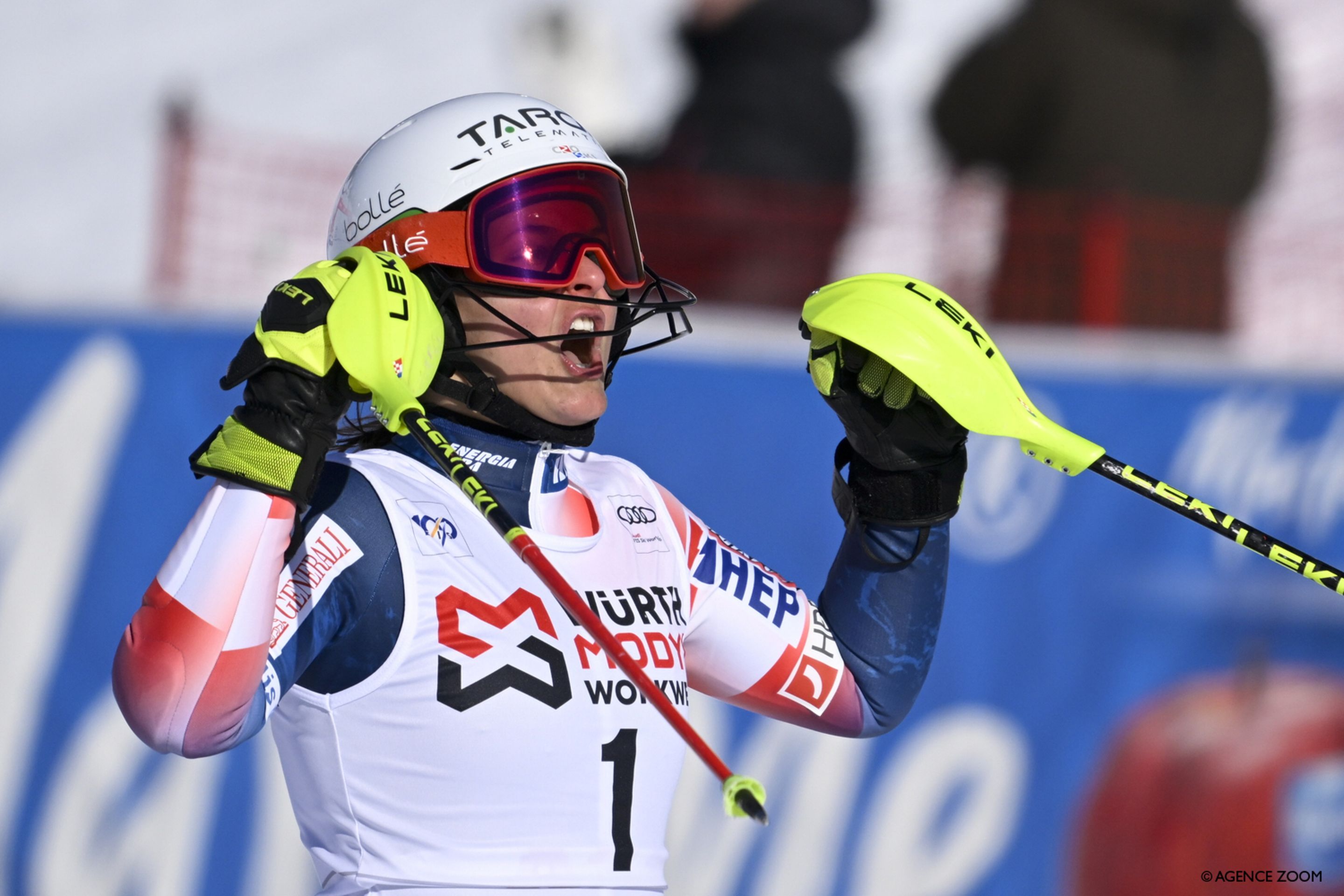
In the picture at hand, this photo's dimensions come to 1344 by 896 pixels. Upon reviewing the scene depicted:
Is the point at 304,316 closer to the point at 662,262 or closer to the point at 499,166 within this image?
the point at 499,166

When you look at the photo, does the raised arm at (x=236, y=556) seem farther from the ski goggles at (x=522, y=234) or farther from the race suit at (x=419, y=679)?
the ski goggles at (x=522, y=234)

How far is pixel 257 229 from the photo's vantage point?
18.6ft

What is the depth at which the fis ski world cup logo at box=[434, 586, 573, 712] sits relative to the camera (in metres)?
2.12

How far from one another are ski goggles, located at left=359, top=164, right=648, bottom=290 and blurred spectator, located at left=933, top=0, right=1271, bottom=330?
2.94 m

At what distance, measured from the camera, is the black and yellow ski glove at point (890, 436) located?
2486 mm

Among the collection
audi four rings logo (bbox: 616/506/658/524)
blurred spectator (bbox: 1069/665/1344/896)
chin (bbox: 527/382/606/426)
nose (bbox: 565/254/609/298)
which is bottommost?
blurred spectator (bbox: 1069/665/1344/896)

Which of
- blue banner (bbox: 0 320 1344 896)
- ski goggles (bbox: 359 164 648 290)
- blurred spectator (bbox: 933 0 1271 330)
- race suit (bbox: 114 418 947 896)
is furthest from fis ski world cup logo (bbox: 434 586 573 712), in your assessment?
blurred spectator (bbox: 933 0 1271 330)

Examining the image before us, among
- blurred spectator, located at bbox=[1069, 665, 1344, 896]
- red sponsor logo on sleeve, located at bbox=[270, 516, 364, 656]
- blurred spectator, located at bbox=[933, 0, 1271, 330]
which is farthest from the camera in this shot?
blurred spectator, located at bbox=[933, 0, 1271, 330]

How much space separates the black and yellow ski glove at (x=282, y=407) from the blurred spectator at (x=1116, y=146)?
3577 mm

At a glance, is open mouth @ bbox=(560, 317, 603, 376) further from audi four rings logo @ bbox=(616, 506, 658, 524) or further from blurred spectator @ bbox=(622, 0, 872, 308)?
blurred spectator @ bbox=(622, 0, 872, 308)

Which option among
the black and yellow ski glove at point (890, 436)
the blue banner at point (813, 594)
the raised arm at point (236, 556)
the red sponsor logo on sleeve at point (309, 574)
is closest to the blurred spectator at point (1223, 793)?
the blue banner at point (813, 594)

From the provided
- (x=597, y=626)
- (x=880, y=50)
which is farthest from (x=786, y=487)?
(x=880, y=50)

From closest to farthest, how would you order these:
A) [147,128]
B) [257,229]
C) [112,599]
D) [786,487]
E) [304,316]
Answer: [304,316] → [112,599] → [786,487] → [257,229] → [147,128]

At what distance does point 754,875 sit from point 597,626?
275 cm
